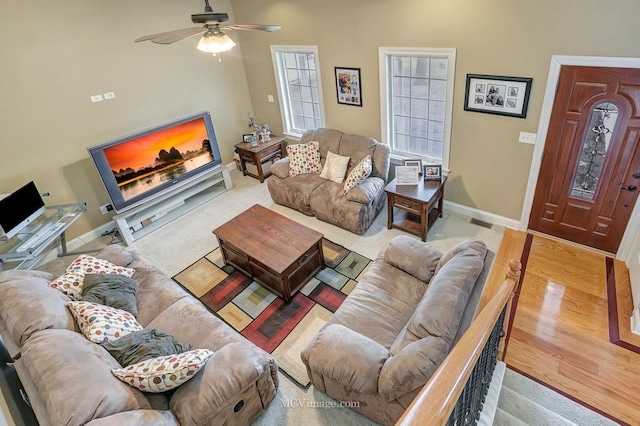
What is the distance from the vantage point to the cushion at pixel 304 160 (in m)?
5.01

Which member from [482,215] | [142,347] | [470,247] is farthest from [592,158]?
[142,347]

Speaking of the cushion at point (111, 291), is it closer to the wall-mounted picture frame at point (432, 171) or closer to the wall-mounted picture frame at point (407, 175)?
the wall-mounted picture frame at point (407, 175)

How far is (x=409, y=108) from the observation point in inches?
181

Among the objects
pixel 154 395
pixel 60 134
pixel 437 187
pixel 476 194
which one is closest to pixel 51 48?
pixel 60 134

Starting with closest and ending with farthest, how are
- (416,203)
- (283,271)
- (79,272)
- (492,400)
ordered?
(492,400) < (79,272) < (283,271) < (416,203)

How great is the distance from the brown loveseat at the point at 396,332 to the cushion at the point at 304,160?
2.40 meters

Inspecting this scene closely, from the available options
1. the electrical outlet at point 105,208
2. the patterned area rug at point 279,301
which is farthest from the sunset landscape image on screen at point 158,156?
the patterned area rug at point 279,301

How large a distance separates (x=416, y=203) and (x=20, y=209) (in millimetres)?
4436

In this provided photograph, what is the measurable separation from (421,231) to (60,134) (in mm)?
4595

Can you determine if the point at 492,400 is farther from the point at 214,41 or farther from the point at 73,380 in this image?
the point at 214,41

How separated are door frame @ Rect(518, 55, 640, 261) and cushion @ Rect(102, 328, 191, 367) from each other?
12.4 ft

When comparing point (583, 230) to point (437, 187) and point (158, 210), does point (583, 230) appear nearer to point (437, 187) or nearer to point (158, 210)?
point (437, 187)

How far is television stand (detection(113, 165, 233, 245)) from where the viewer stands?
4648 mm

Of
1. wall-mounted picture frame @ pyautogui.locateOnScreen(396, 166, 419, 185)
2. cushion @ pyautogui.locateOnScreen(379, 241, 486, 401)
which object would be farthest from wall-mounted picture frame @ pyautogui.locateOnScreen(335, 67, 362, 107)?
cushion @ pyautogui.locateOnScreen(379, 241, 486, 401)
